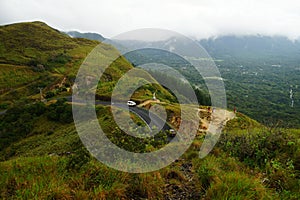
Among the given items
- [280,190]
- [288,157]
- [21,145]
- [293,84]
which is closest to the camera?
[280,190]

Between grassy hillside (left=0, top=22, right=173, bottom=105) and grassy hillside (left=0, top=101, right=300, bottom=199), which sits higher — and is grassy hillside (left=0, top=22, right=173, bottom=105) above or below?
below

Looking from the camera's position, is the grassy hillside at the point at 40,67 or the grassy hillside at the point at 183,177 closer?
the grassy hillside at the point at 183,177

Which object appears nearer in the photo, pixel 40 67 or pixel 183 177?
pixel 183 177

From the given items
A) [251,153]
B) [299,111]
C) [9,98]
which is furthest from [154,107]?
[299,111]

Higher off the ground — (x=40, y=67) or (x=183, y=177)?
(x=183, y=177)

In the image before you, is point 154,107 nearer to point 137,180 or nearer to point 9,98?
point 137,180

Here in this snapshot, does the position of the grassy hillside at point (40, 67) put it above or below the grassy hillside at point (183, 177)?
below

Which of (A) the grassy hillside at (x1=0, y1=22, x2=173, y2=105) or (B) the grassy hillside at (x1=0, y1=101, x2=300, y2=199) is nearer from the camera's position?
(B) the grassy hillside at (x1=0, y1=101, x2=300, y2=199)

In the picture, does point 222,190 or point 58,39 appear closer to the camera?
point 222,190

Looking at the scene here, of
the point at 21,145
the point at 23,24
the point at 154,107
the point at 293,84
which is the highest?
the point at 23,24

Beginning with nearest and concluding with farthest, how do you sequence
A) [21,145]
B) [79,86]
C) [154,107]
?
[21,145] < [154,107] < [79,86]

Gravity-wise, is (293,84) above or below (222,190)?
below

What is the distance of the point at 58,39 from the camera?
4190 inches

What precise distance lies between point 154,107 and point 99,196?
28.8 metres
